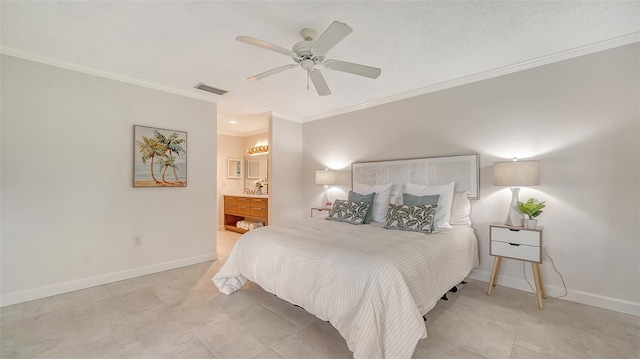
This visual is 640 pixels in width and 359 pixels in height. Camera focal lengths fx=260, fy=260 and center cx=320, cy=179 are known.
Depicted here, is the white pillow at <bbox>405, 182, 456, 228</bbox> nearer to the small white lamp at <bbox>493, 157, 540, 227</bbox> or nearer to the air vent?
the small white lamp at <bbox>493, 157, 540, 227</bbox>

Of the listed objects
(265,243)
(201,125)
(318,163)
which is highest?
(201,125)

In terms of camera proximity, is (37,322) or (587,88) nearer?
(37,322)

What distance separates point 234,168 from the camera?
645 cm

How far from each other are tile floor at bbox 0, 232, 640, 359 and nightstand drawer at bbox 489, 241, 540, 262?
17.5 inches

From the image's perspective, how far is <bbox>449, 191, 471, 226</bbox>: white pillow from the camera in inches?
120

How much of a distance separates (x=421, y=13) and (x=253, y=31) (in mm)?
1345

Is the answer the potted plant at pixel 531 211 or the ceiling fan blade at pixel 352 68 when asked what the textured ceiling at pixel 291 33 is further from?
the potted plant at pixel 531 211

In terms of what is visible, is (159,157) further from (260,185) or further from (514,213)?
(514,213)

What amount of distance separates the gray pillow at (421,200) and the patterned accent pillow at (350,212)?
0.47 m

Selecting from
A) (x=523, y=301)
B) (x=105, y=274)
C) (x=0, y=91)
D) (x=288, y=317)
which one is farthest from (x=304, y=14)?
(x=105, y=274)

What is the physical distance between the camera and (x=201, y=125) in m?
3.82

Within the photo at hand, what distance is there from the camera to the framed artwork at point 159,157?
10.6ft

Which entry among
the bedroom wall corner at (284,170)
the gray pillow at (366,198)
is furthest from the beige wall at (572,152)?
the bedroom wall corner at (284,170)

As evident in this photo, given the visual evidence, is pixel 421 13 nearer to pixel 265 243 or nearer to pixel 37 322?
A: pixel 265 243
